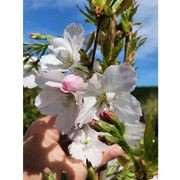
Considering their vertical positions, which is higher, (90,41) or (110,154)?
(90,41)

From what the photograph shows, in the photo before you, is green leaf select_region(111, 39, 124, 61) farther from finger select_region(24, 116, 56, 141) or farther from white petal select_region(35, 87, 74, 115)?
finger select_region(24, 116, 56, 141)

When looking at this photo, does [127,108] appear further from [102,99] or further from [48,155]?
[48,155]

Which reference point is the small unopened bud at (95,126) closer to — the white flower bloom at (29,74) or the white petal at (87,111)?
the white petal at (87,111)

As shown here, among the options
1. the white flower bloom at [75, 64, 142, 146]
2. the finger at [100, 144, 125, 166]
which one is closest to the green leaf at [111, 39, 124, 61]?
the white flower bloom at [75, 64, 142, 146]

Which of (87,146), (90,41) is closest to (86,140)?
(87,146)
